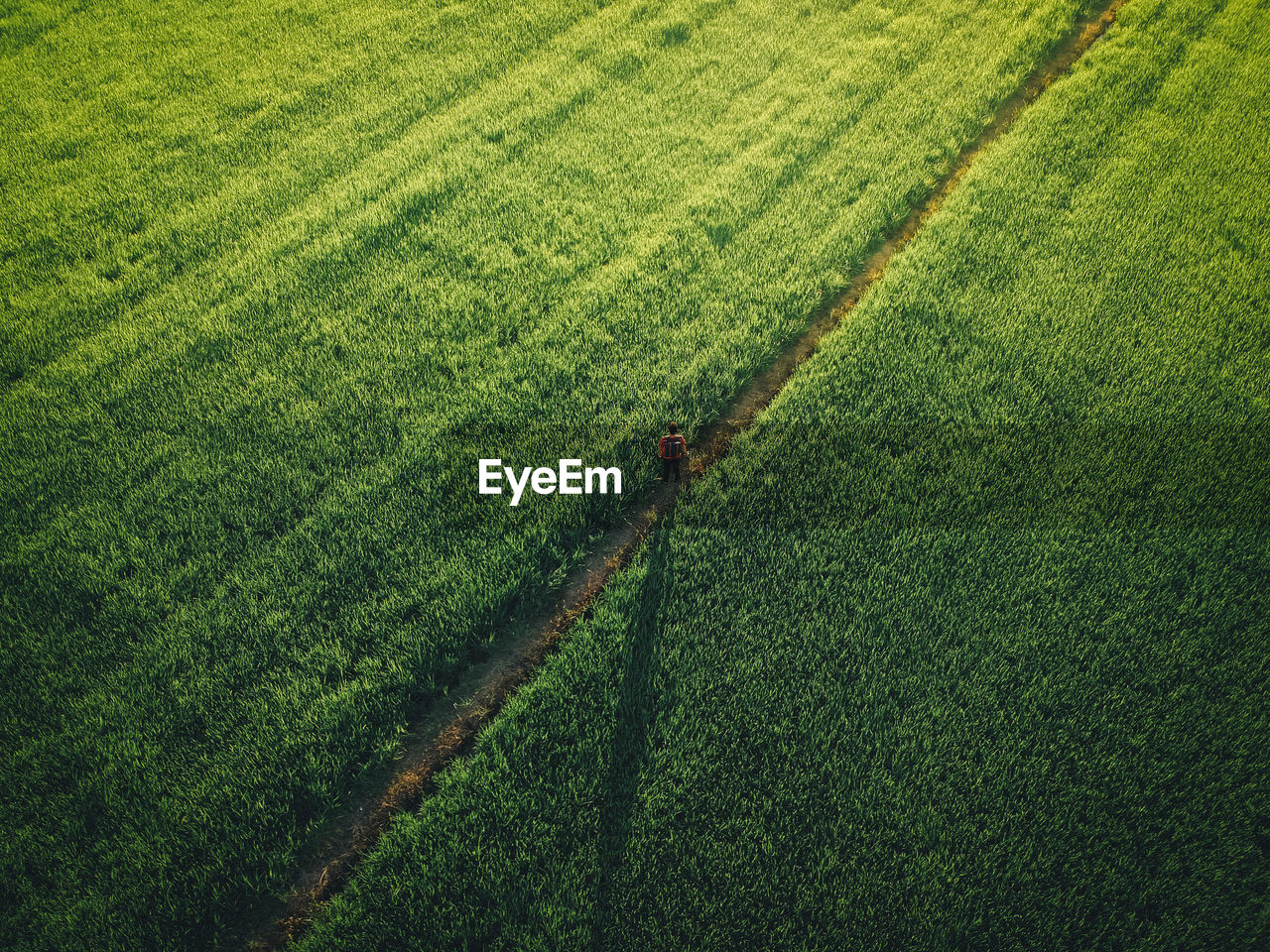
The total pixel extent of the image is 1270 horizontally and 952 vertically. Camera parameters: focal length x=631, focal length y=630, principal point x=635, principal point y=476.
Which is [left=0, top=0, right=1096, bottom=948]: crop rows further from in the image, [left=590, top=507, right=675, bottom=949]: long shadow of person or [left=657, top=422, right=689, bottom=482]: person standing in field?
[left=590, top=507, right=675, bottom=949]: long shadow of person

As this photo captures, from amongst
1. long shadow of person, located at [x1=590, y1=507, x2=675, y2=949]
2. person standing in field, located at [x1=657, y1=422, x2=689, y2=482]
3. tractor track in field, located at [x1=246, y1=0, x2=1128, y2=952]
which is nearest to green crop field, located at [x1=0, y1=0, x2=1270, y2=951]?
long shadow of person, located at [x1=590, y1=507, x2=675, y2=949]

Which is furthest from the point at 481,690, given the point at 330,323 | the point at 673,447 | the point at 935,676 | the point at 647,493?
the point at 330,323

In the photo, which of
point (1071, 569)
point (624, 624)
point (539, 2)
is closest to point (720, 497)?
point (624, 624)

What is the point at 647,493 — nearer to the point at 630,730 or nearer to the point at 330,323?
the point at 630,730

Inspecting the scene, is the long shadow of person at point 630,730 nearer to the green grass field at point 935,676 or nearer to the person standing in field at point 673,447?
the green grass field at point 935,676

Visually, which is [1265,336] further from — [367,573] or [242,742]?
[242,742]

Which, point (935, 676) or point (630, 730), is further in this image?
point (935, 676)

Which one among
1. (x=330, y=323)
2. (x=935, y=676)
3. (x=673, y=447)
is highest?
(x=330, y=323)
